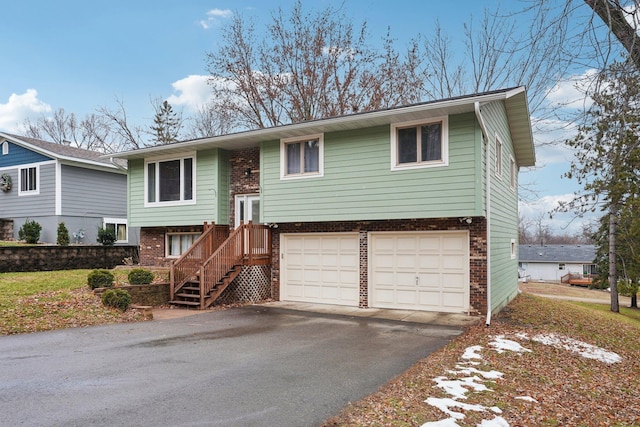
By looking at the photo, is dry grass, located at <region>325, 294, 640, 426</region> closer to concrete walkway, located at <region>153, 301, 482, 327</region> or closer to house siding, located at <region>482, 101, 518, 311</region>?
concrete walkway, located at <region>153, 301, 482, 327</region>

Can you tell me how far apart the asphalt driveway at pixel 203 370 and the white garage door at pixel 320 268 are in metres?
2.51

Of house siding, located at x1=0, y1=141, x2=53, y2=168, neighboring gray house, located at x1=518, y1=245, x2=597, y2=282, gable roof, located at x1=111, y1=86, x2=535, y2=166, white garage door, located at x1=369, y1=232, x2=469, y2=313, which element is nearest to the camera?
gable roof, located at x1=111, y1=86, x2=535, y2=166

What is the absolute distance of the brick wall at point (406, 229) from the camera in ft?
36.1

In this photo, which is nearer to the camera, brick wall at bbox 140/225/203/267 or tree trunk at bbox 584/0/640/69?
tree trunk at bbox 584/0/640/69

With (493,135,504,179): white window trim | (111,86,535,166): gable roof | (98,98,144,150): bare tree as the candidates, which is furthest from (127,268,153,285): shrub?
(98,98,144,150): bare tree

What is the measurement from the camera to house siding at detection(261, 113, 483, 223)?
10.4 metres

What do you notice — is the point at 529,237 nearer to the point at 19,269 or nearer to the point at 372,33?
the point at 372,33

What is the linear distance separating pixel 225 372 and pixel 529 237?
92.7 m

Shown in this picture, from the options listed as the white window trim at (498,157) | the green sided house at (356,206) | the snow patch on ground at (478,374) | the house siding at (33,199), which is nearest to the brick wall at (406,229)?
the green sided house at (356,206)

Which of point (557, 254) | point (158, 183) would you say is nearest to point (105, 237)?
point (158, 183)

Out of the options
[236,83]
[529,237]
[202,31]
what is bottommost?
[529,237]

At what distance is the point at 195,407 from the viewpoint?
15.9 feet

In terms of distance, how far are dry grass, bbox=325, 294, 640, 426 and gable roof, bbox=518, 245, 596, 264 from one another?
155ft

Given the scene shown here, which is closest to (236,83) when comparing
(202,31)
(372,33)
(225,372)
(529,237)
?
(202,31)
